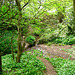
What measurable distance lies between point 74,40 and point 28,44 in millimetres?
5806

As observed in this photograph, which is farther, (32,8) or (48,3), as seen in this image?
(32,8)

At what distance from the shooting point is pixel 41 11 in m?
4.17

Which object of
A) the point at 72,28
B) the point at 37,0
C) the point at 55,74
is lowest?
the point at 55,74

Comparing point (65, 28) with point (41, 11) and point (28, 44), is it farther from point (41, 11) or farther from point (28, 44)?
point (41, 11)

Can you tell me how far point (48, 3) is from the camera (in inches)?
146

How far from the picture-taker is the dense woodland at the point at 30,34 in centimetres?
315

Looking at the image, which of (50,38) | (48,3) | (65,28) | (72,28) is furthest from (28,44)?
(48,3)

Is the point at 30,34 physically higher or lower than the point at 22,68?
higher

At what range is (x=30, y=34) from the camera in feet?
12.6

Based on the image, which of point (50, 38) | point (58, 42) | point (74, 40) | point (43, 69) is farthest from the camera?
point (50, 38)

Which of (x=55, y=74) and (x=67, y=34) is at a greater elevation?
(x=67, y=34)

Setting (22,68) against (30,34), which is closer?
(22,68)

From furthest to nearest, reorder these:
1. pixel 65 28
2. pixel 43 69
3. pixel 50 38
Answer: pixel 50 38 → pixel 65 28 → pixel 43 69

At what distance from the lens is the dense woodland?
3.15 meters
